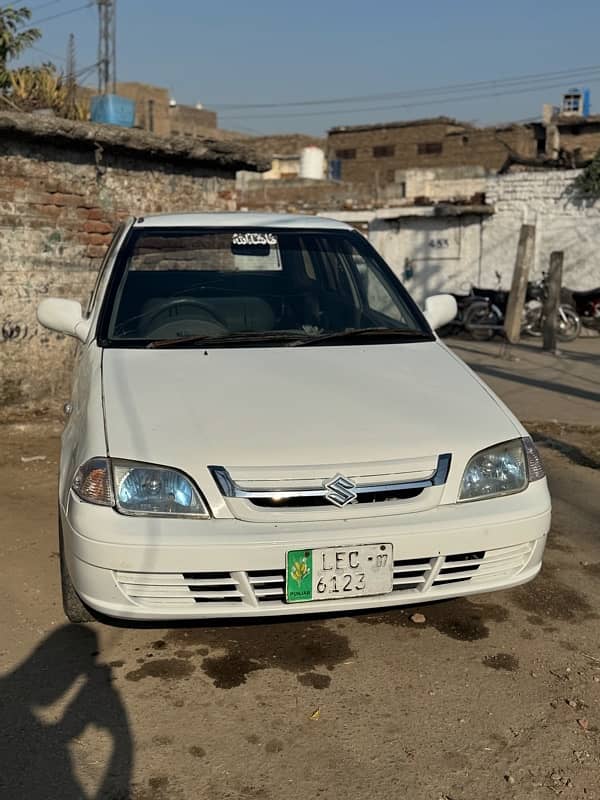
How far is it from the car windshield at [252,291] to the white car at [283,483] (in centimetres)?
14

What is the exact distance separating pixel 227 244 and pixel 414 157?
34602 mm

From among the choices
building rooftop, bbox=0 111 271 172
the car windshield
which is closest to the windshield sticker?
the car windshield

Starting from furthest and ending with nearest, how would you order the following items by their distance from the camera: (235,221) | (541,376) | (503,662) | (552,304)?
1. (552,304)
2. (541,376)
3. (235,221)
4. (503,662)

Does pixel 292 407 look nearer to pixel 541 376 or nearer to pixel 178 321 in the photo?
pixel 178 321

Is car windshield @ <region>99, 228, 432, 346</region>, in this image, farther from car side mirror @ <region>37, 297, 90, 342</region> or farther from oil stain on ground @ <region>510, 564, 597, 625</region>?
Result: oil stain on ground @ <region>510, 564, 597, 625</region>

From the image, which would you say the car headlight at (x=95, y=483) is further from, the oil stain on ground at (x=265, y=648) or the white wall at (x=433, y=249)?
the white wall at (x=433, y=249)

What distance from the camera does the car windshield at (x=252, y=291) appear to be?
3.80 m

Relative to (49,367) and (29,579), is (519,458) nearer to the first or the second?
(29,579)

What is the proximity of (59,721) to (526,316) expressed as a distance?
13.6m

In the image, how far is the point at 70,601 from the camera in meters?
3.21

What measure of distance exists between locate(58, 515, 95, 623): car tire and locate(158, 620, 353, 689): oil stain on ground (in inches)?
13.4

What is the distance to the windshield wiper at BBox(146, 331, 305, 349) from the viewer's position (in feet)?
11.9

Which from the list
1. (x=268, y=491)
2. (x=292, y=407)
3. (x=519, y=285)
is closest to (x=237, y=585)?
(x=268, y=491)

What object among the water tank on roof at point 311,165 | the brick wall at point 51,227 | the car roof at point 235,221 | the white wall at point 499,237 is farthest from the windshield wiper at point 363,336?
the water tank on roof at point 311,165
